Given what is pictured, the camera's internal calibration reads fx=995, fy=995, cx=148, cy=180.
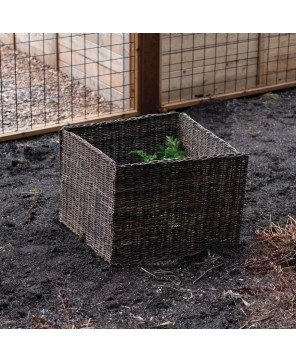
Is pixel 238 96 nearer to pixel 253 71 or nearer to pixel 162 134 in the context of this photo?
pixel 253 71

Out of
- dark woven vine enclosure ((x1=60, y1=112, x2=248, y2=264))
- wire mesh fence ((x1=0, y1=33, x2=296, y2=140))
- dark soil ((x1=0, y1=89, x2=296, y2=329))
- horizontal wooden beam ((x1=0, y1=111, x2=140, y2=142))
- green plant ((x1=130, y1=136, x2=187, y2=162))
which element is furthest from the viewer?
wire mesh fence ((x1=0, y1=33, x2=296, y2=140))

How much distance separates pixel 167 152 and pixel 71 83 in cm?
308

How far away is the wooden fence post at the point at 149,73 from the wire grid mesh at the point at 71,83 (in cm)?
8

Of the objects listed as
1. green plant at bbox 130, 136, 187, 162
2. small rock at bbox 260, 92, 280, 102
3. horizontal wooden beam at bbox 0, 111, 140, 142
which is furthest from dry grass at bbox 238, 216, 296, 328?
small rock at bbox 260, 92, 280, 102

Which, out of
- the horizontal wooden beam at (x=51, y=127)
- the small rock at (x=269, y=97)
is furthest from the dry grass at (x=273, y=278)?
the small rock at (x=269, y=97)

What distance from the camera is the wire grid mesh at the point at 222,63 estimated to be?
837cm

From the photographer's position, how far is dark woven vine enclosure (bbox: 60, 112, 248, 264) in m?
5.49

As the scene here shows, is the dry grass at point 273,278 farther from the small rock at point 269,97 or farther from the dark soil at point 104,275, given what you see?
the small rock at point 269,97

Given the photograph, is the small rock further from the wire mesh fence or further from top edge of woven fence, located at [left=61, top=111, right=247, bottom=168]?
top edge of woven fence, located at [left=61, top=111, right=247, bottom=168]

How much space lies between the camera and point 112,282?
5457 mm

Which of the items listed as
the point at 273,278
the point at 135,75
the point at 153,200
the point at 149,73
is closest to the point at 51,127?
the point at 135,75

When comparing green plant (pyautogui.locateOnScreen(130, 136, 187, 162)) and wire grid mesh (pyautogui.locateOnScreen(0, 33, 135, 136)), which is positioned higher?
green plant (pyautogui.locateOnScreen(130, 136, 187, 162))

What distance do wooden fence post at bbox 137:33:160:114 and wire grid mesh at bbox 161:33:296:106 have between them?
15 centimetres

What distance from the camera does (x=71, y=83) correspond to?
→ 352 inches
